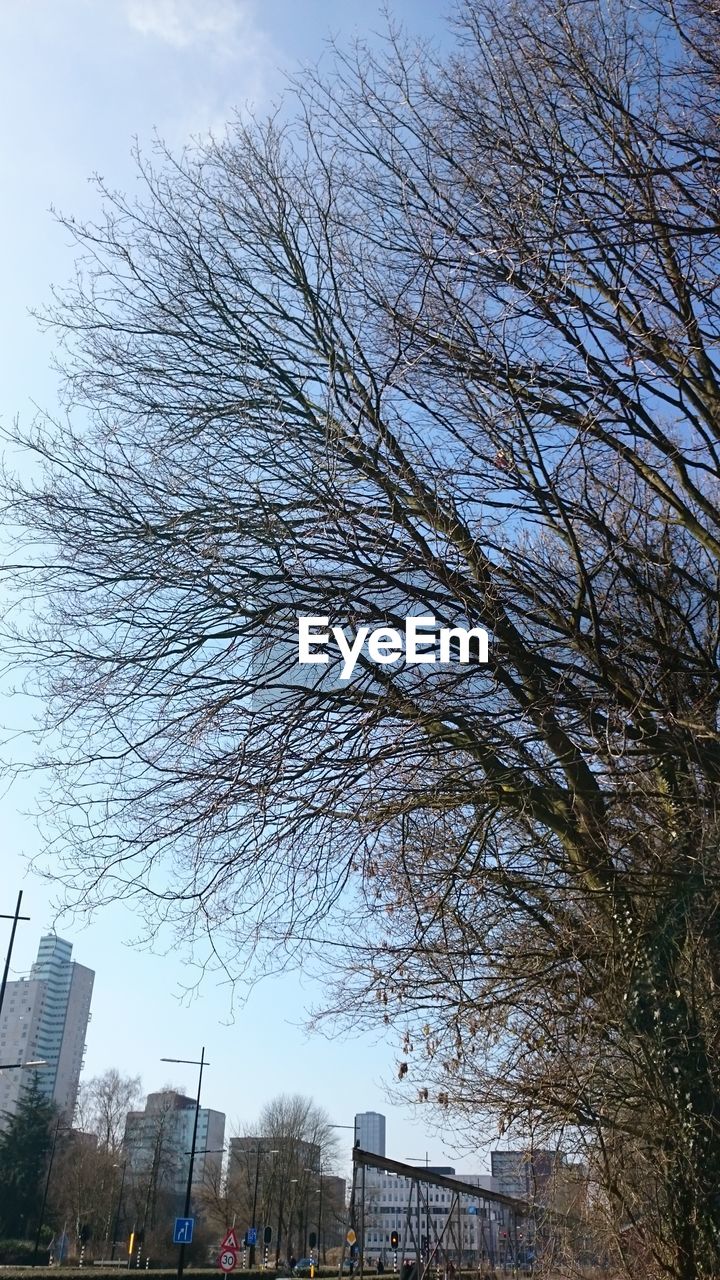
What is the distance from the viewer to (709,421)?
325 inches

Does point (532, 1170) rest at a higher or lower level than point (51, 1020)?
lower

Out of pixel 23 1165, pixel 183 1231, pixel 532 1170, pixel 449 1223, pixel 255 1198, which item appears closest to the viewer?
pixel 532 1170

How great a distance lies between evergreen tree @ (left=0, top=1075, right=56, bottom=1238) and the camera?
213ft

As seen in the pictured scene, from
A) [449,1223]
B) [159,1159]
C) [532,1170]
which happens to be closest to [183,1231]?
[449,1223]

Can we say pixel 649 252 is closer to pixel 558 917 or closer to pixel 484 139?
pixel 484 139

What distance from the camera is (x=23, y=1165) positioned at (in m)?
66.8

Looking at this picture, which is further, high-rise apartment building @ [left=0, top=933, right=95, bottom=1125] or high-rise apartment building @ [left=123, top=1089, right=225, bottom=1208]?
high-rise apartment building @ [left=0, top=933, right=95, bottom=1125]

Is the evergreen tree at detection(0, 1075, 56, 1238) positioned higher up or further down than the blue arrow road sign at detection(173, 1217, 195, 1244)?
higher up

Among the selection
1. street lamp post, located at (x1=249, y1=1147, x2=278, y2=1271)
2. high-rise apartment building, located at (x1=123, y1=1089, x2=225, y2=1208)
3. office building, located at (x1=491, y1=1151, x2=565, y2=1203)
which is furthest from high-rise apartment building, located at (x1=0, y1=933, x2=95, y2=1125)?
office building, located at (x1=491, y1=1151, x2=565, y2=1203)

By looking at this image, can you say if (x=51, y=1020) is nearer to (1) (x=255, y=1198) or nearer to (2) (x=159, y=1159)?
(2) (x=159, y=1159)

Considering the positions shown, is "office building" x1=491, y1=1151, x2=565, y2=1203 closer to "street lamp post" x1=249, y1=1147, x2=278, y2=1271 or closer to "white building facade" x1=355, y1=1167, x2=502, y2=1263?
"white building facade" x1=355, y1=1167, x2=502, y2=1263

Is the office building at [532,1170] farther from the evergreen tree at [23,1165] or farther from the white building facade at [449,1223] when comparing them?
the evergreen tree at [23,1165]

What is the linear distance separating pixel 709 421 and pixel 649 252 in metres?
1.40

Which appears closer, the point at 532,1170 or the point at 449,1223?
the point at 532,1170
